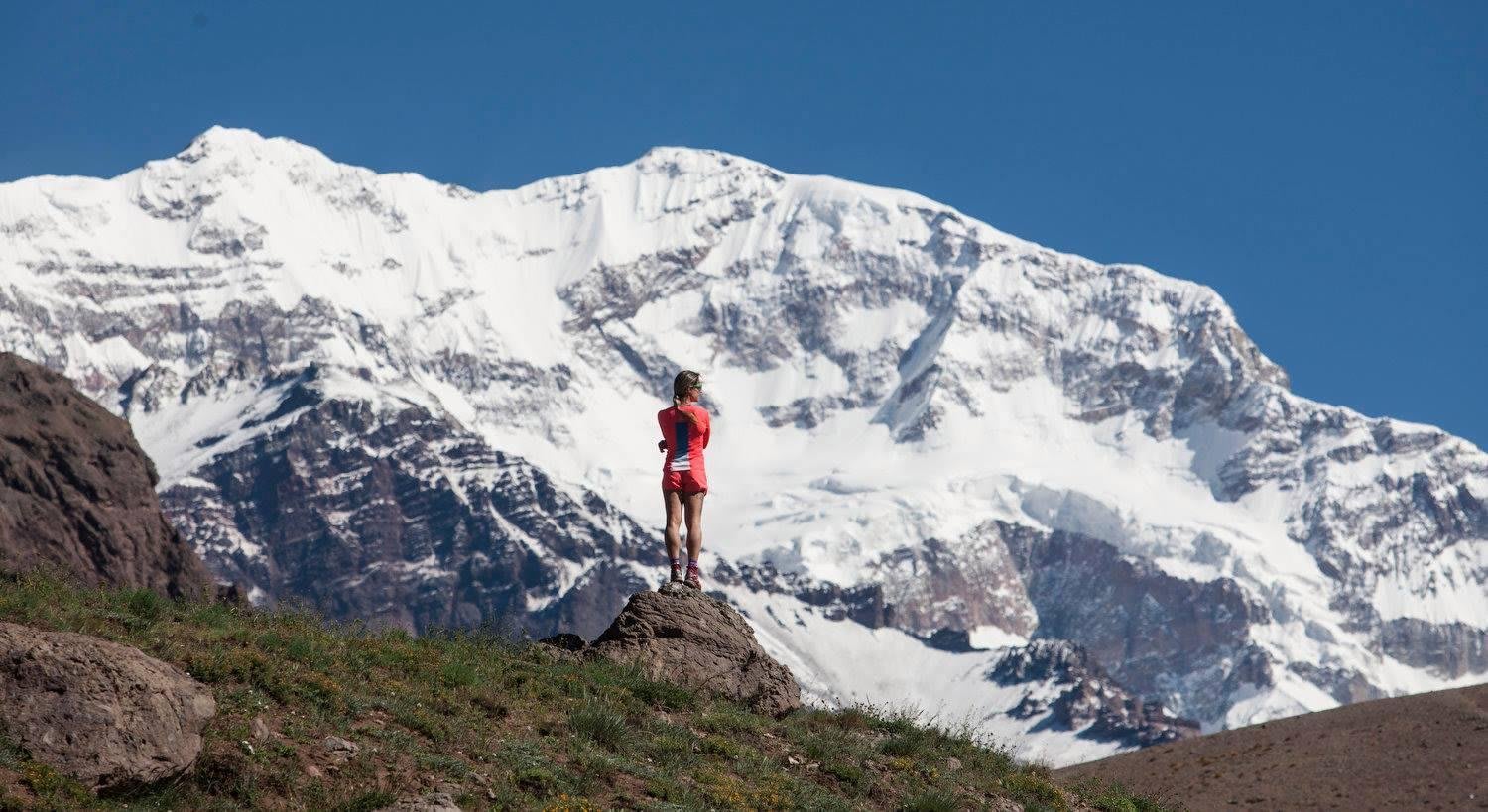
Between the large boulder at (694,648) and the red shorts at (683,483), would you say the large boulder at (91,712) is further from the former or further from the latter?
the red shorts at (683,483)

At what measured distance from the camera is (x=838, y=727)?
88.5 feet

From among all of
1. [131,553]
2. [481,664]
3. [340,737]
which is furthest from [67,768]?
[131,553]

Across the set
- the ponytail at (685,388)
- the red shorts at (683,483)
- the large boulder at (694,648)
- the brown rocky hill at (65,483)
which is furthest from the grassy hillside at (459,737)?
the brown rocky hill at (65,483)

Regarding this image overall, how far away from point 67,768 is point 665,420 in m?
10.4

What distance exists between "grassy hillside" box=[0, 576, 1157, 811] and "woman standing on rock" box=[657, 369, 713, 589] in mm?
2435

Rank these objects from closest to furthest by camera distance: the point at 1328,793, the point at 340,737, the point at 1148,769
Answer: the point at 340,737
the point at 1328,793
the point at 1148,769

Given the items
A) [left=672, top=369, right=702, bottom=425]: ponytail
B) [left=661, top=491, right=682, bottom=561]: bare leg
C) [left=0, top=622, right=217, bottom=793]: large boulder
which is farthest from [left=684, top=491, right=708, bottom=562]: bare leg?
[left=0, top=622, right=217, bottom=793]: large boulder

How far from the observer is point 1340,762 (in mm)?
36719

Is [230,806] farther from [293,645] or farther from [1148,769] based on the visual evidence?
[1148,769]

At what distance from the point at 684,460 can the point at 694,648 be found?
2.32 meters

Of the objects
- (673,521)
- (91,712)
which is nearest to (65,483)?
(673,521)

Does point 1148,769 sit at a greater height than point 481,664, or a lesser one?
greater

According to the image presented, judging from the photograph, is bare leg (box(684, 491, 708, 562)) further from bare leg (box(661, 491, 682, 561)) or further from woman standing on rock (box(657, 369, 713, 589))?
bare leg (box(661, 491, 682, 561))

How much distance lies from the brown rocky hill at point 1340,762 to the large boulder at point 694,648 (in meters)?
7.72
